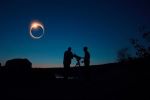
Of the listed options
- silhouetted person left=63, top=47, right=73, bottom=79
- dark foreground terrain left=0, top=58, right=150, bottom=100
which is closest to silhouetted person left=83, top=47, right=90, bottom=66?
dark foreground terrain left=0, top=58, right=150, bottom=100

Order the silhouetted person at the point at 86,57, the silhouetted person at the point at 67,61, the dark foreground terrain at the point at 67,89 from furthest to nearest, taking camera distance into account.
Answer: the silhouetted person at the point at 86,57 < the silhouetted person at the point at 67,61 < the dark foreground terrain at the point at 67,89

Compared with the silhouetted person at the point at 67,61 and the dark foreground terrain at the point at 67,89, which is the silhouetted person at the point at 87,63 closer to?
the dark foreground terrain at the point at 67,89

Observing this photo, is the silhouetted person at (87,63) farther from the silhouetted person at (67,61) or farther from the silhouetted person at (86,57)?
the silhouetted person at (67,61)

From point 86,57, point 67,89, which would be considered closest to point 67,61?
point 86,57

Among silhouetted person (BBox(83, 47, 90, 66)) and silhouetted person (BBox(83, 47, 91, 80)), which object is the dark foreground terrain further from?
silhouetted person (BBox(83, 47, 90, 66))

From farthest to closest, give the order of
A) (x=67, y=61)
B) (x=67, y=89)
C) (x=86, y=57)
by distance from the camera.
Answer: (x=86, y=57) → (x=67, y=61) → (x=67, y=89)

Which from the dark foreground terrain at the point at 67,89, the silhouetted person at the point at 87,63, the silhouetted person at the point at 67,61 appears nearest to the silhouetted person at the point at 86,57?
the silhouetted person at the point at 87,63

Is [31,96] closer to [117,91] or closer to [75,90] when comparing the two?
[75,90]

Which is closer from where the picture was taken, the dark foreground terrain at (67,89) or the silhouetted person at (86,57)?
the dark foreground terrain at (67,89)

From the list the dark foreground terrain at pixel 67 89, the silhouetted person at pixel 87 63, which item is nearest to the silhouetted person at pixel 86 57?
the silhouetted person at pixel 87 63

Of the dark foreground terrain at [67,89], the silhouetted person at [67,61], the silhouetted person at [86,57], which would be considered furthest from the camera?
the silhouetted person at [86,57]

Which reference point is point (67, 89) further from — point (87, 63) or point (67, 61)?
point (87, 63)

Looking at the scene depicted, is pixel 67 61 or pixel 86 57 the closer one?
pixel 67 61

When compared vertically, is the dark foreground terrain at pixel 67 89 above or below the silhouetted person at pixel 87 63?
below
